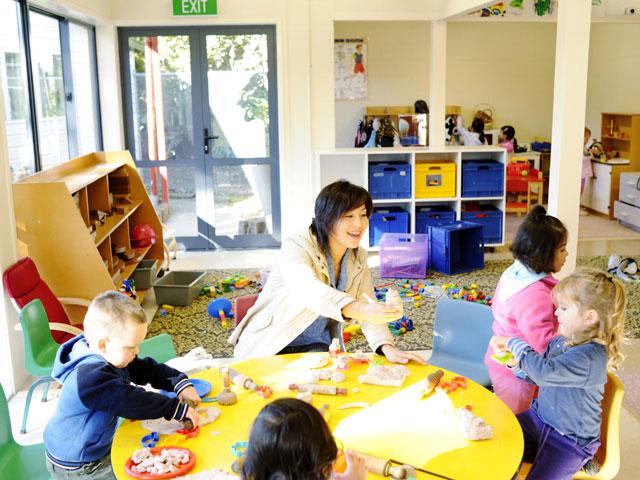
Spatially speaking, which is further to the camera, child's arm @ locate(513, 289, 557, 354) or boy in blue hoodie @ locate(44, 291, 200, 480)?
child's arm @ locate(513, 289, 557, 354)

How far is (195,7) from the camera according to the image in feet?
26.3

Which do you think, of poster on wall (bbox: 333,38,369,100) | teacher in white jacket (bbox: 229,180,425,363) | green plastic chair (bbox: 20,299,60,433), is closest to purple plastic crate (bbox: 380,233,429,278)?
green plastic chair (bbox: 20,299,60,433)

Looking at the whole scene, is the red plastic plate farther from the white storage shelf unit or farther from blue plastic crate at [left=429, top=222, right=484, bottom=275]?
the white storage shelf unit

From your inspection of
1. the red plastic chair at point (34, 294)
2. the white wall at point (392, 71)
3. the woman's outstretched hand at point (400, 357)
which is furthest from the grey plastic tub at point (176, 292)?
the white wall at point (392, 71)

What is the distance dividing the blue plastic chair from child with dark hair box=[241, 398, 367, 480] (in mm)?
1935

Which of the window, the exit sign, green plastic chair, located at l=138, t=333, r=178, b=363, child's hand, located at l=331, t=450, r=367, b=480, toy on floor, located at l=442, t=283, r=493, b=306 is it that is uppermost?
the exit sign

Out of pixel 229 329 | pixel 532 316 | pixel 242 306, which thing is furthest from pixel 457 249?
pixel 532 316

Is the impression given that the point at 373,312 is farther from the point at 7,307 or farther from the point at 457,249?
the point at 457,249

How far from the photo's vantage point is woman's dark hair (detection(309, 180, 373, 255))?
3217mm

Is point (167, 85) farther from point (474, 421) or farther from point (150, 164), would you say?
point (474, 421)

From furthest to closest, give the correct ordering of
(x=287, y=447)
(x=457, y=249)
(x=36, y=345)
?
(x=457, y=249)
(x=36, y=345)
(x=287, y=447)

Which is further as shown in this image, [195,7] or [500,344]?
[195,7]

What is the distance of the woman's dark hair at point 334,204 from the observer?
322 cm

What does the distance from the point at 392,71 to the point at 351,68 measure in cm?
64
